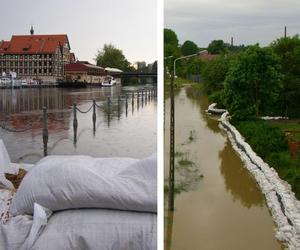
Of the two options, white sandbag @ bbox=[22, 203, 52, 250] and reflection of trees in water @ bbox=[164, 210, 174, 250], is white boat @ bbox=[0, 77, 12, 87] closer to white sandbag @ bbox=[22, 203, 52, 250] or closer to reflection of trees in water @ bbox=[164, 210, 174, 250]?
white sandbag @ bbox=[22, 203, 52, 250]

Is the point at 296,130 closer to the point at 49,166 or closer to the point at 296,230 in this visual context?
the point at 296,230

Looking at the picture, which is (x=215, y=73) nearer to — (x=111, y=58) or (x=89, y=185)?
(x=111, y=58)

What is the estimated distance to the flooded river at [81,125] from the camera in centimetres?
179

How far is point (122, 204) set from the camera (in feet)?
5.29

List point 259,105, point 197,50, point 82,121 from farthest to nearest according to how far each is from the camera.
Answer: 1. point 259,105
2. point 197,50
3. point 82,121

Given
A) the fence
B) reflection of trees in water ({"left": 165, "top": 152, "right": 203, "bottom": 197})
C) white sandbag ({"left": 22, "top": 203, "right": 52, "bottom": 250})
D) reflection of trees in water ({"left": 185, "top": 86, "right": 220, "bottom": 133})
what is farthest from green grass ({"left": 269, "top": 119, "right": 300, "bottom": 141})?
white sandbag ({"left": 22, "top": 203, "right": 52, "bottom": 250})

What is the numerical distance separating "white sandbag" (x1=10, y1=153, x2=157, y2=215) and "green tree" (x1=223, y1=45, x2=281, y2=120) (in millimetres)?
3244

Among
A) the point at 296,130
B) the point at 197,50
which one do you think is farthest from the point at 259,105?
the point at 197,50

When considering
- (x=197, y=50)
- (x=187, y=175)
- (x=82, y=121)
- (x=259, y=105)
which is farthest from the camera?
(x=259, y=105)

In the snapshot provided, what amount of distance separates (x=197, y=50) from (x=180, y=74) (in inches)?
14.5

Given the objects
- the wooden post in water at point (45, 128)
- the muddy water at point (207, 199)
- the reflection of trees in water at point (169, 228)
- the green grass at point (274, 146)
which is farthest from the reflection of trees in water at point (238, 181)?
the wooden post in water at point (45, 128)

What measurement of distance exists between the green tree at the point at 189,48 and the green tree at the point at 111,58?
850 mm

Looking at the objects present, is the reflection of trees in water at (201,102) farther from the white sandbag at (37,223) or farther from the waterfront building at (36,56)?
the white sandbag at (37,223)

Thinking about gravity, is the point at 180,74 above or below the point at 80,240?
above
